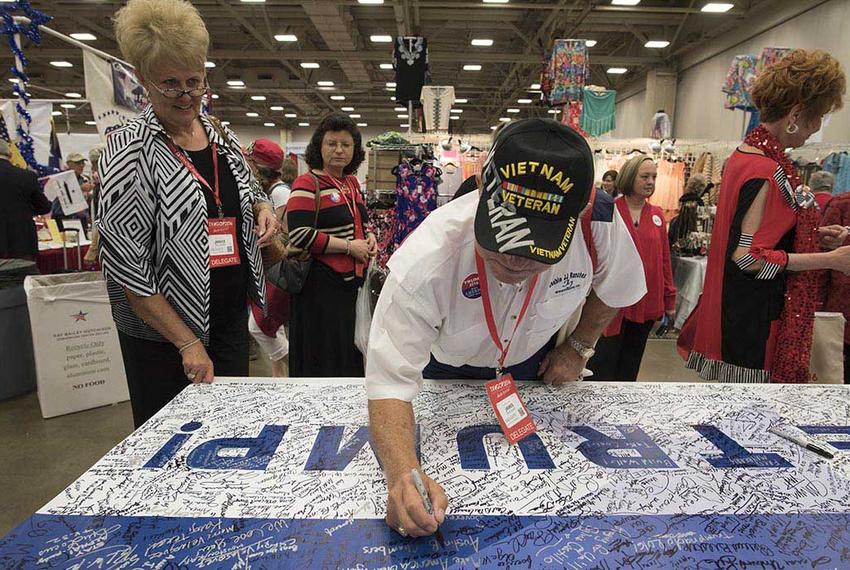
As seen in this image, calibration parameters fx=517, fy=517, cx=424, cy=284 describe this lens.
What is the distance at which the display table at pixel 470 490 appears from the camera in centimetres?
77

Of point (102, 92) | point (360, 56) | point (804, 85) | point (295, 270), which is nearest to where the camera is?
point (804, 85)

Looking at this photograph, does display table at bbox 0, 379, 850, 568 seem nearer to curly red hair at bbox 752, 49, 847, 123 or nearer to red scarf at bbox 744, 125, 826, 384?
red scarf at bbox 744, 125, 826, 384

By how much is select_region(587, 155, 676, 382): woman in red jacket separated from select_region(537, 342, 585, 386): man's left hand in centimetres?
144

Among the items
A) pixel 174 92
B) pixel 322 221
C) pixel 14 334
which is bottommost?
pixel 14 334

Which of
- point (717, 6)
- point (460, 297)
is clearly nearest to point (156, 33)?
point (460, 297)

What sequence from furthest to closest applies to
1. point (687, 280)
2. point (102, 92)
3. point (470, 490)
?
point (687, 280) → point (102, 92) → point (470, 490)

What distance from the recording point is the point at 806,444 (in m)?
1.10

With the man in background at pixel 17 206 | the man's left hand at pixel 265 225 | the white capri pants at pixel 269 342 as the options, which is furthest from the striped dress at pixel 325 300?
the man in background at pixel 17 206

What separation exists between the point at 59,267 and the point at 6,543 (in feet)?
16.1

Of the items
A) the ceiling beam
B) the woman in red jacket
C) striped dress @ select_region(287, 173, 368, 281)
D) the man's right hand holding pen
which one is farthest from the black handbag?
the ceiling beam

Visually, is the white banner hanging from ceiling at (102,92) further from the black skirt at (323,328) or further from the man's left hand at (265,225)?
the man's left hand at (265,225)

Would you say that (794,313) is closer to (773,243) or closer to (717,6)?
(773,243)

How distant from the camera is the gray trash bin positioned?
325cm

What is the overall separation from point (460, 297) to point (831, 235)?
148cm
